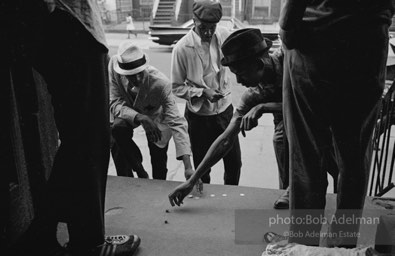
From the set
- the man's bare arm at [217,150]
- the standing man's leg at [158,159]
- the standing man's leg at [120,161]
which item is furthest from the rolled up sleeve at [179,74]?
the man's bare arm at [217,150]

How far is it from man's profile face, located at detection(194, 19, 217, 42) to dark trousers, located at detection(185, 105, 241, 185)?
2.24 ft

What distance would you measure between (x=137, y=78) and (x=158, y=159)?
84 cm

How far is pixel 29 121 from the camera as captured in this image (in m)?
2.25

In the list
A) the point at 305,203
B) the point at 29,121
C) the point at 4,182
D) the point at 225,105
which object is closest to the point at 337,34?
the point at 305,203

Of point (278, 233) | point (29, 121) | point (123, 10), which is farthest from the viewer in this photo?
point (123, 10)

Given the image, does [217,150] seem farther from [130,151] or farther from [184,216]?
[130,151]

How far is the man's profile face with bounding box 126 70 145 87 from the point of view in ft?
11.7

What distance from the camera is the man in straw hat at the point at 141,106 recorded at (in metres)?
3.52

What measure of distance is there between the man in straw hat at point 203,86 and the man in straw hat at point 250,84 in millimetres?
892

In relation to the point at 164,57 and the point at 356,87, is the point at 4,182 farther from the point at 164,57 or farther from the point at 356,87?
the point at 164,57

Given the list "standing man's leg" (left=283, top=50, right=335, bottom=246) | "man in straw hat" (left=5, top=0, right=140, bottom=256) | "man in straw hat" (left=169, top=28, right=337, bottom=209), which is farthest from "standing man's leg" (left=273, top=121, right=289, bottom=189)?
"man in straw hat" (left=5, top=0, right=140, bottom=256)

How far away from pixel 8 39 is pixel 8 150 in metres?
0.71

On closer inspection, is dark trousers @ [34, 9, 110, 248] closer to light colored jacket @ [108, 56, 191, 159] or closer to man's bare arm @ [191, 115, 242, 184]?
man's bare arm @ [191, 115, 242, 184]

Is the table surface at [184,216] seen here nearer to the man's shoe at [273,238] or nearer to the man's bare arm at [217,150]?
the man's shoe at [273,238]
